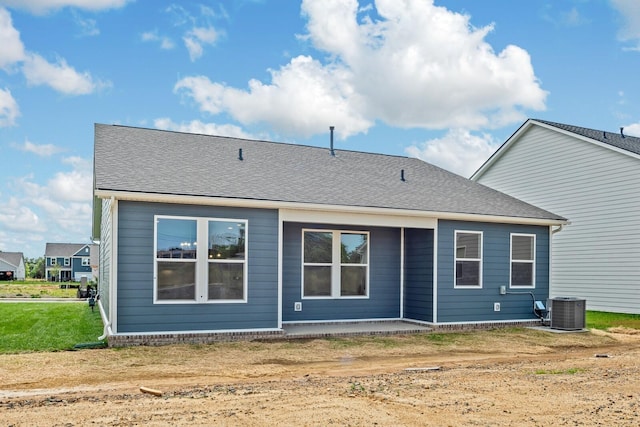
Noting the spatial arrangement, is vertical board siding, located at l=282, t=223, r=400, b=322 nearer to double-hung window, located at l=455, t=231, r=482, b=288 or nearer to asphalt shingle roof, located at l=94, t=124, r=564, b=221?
asphalt shingle roof, located at l=94, t=124, r=564, b=221

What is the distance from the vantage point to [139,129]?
13422 mm

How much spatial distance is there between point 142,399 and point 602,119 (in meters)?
21.7

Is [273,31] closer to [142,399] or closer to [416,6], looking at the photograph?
[416,6]

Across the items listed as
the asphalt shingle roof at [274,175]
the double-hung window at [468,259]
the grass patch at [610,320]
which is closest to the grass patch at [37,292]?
the asphalt shingle roof at [274,175]

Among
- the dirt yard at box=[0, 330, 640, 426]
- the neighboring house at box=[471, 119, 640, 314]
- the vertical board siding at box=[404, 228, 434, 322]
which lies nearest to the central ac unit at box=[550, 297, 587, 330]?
the dirt yard at box=[0, 330, 640, 426]

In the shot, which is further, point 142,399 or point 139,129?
point 139,129

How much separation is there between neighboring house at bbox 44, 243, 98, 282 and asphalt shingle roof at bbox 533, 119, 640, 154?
66.1m

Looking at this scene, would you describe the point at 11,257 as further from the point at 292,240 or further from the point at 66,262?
the point at 292,240

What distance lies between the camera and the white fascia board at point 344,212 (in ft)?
31.5

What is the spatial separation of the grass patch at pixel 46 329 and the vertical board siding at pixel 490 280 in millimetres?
7184

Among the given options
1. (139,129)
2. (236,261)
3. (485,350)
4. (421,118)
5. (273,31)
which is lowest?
(485,350)

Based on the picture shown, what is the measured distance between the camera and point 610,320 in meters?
15.0

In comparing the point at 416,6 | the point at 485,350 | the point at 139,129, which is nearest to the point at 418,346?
the point at 485,350

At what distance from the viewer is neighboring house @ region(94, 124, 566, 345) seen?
9703mm
